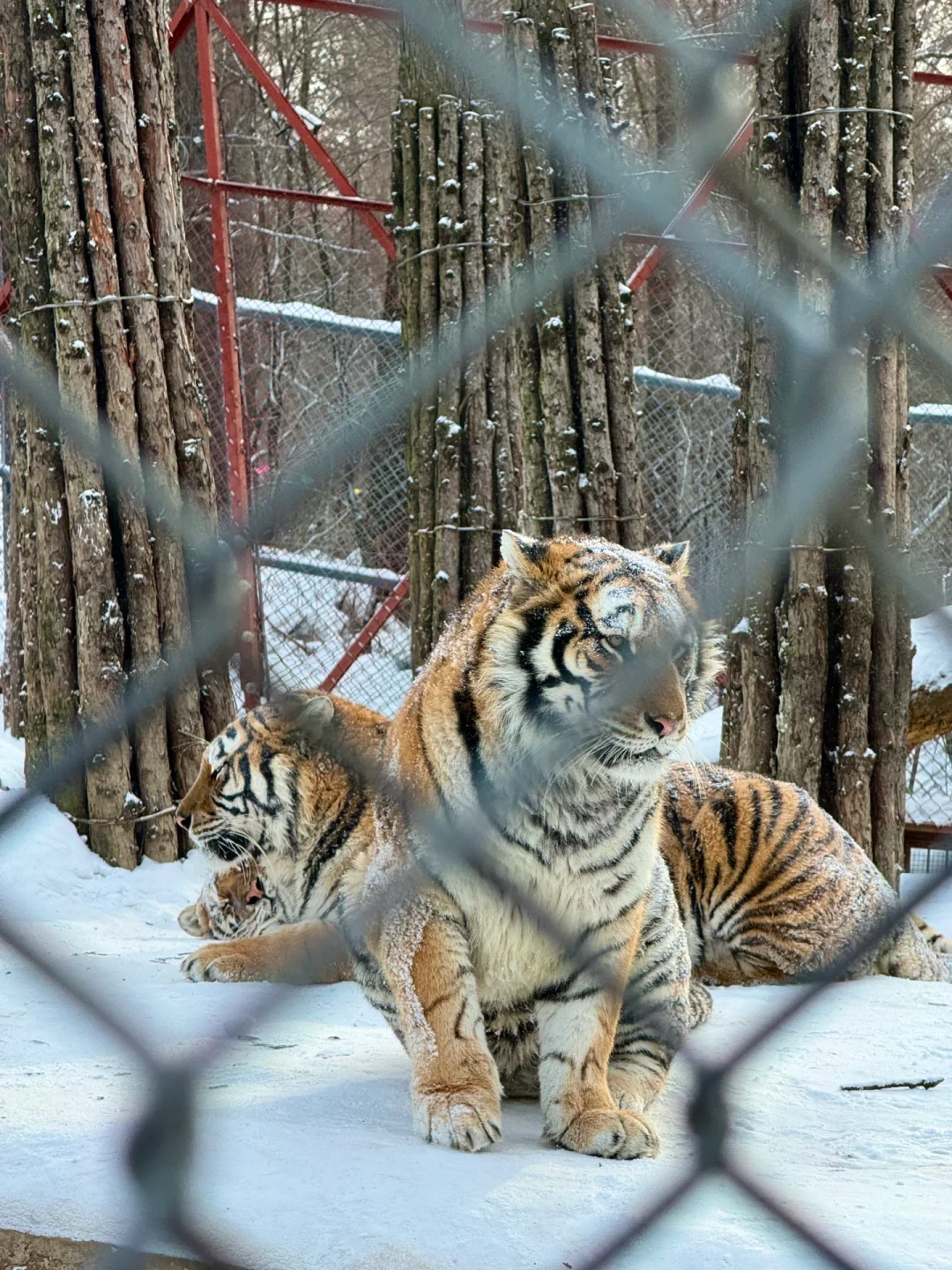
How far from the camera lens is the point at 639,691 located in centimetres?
204

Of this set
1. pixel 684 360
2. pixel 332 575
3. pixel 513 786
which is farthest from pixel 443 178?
pixel 684 360

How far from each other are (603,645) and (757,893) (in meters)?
1.89

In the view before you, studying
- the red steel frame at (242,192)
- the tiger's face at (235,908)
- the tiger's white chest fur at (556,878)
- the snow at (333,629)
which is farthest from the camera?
the snow at (333,629)

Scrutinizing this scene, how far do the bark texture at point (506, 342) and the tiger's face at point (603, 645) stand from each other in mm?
1822

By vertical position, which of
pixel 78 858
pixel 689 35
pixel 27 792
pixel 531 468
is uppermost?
pixel 689 35

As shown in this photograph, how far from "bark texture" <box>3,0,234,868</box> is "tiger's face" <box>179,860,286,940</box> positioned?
23.9 inches

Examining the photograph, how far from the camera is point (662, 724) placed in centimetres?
208

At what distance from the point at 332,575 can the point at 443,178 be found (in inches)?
87.7

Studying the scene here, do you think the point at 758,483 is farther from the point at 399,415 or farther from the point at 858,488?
the point at 399,415

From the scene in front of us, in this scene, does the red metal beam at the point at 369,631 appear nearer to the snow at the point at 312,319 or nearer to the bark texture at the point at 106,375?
the snow at the point at 312,319

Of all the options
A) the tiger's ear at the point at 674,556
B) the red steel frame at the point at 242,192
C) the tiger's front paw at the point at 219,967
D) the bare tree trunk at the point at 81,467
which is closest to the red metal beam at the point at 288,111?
the red steel frame at the point at 242,192

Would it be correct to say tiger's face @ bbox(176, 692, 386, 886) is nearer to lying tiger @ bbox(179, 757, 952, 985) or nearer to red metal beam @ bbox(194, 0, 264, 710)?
lying tiger @ bbox(179, 757, 952, 985)

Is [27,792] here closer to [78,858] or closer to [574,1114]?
[574,1114]

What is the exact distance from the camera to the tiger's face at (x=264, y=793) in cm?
388
